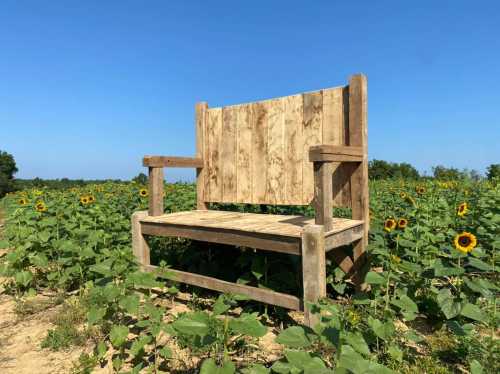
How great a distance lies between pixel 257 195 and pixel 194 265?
3.10 ft

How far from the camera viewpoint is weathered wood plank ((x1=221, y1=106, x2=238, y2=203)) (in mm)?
3588

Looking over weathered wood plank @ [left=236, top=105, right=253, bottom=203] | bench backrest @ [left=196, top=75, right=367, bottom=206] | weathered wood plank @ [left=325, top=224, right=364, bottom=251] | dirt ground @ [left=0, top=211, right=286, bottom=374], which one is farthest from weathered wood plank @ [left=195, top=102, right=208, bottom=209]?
weathered wood plank @ [left=325, top=224, right=364, bottom=251]

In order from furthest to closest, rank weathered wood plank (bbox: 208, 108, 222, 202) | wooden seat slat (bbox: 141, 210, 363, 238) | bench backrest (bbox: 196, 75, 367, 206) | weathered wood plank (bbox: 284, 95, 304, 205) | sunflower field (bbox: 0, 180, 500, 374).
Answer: weathered wood plank (bbox: 208, 108, 222, 202)
weathered wood plank (bbox: 284, 95, 304, 205)
bench backrest (bbox: 196, 75, 367, 206)
wooden seat slat (bbox: 141, 210, 363, 238)
sunflower field (bbox: 0, 180, 500, 374)

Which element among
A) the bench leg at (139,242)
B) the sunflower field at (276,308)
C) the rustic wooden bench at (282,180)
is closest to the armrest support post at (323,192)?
the rustic wooden bench at (282,180)

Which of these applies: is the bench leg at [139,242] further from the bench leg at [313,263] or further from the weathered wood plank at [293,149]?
the bench leg at [313,263]

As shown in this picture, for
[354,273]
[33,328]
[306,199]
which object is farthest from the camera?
[306,199]

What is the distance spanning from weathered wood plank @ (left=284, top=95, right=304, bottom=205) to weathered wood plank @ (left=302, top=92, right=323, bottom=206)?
0.13 feet

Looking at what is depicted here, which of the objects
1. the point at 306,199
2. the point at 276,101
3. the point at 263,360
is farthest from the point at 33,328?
the point at 276,101

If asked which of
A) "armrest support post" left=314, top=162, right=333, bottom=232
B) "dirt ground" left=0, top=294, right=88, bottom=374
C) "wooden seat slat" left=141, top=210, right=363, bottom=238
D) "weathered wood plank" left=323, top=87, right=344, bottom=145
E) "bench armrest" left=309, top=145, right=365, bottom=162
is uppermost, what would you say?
"weathered wood plank" left=323, top=87, right=344, bottom=145

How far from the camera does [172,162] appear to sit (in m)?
3.30

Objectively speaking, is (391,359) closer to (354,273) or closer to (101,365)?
(354,273)

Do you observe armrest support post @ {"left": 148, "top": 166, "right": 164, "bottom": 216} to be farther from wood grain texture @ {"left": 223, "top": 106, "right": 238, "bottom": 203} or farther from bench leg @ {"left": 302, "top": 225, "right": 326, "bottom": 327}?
bench leg @ {"left": 302, "top": 225, "right": 326, "bottom": 327}

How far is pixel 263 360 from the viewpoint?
1898 mm

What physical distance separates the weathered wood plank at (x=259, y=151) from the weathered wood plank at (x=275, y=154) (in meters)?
0.05
